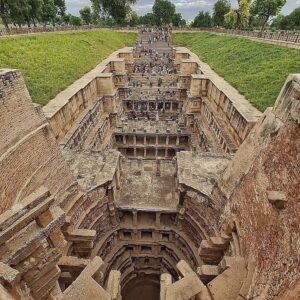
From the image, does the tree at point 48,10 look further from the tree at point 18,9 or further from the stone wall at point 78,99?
the stone wall at point 78,99

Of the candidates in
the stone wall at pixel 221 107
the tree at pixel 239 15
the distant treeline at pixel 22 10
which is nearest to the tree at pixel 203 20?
the tree at pixel 239 15

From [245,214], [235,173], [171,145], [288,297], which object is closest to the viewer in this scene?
[288,297]

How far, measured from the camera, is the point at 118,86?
105 feet

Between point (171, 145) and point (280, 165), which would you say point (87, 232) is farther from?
point (171, 145)

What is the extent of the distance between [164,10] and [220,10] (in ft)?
64.5

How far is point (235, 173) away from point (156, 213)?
6027mm

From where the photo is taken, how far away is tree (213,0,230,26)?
222 ft

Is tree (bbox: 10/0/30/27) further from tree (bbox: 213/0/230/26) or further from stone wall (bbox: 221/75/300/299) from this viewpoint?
tree (bbox: 213/0/230/26)

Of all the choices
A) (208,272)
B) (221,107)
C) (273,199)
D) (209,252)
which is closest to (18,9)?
(221,107)

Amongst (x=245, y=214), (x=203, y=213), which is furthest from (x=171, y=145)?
(x=245, y=214)

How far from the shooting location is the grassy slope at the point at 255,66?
2094 cm

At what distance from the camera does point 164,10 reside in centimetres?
8019

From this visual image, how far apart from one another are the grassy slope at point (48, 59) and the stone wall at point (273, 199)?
17505 mm

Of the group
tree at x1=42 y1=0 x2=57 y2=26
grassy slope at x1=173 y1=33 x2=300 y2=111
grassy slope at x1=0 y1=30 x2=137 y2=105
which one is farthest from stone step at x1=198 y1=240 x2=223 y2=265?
tree at x1=42 y1=0 x2=57 y2=26
